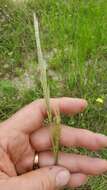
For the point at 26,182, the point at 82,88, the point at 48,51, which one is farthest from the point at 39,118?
the point at 48,51

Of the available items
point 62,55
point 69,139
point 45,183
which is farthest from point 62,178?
point 62,55

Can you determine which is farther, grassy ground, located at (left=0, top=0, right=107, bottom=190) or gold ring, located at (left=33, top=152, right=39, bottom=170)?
grassy ground, located at (left=0, top=0, right=107, bottom=190)

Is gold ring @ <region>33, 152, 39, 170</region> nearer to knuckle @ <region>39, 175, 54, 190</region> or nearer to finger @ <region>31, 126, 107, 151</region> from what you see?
finger @ <region>31, 126, 107, 151</region>

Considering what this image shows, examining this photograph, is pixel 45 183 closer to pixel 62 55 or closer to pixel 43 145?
pixel 43 145

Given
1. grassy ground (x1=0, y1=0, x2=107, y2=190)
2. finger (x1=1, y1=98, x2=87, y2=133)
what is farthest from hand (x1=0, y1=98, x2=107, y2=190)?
grassy ground (x1=0, y1=0, x2=107, y2=190)

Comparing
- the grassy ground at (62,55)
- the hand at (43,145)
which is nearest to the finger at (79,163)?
the hand at (43,145)

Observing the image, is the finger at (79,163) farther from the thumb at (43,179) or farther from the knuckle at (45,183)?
the knuckle at (45,183)

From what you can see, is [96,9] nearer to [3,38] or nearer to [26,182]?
[3,38]
